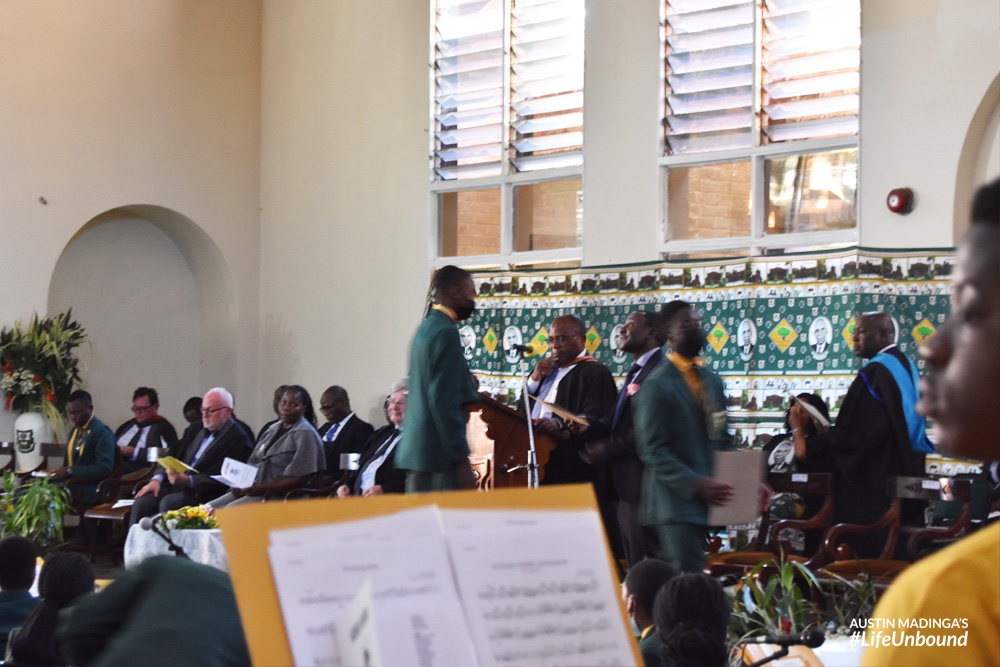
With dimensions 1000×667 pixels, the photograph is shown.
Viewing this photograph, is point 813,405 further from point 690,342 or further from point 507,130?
point 507,130

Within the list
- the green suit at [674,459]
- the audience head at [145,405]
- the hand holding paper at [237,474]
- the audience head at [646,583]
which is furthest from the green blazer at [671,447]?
the audience head at [145,405]

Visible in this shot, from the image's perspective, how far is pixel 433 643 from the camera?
1.30 meters

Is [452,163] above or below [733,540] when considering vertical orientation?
above

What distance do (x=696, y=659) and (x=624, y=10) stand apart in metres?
6.67

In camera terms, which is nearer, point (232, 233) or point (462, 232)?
point (462, 232)

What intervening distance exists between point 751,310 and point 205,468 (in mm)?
3693

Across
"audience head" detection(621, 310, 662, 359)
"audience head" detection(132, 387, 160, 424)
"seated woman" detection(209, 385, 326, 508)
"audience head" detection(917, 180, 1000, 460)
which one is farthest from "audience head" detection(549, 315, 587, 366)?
"audience head" detection(917, 180, 1000, 460)

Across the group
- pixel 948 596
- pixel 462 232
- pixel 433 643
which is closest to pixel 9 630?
pixel 433 643

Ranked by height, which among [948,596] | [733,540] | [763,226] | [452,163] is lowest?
[733,540]

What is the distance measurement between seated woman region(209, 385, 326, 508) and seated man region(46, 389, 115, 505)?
1824 mm

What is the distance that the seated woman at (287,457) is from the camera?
22.5 feet

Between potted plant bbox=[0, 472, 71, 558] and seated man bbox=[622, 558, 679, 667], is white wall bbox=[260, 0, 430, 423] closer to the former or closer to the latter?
potted plant bbox=[0, 472, 71, 558]

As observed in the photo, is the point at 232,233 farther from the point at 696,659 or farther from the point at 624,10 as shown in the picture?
the point at 696,659

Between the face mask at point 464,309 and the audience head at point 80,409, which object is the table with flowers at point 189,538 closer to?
the face mask at point 464,309
